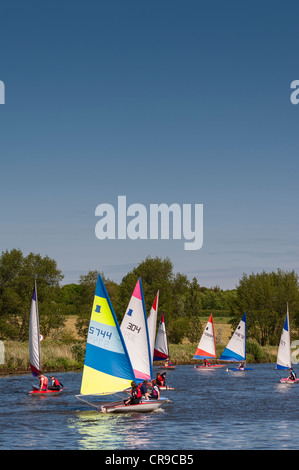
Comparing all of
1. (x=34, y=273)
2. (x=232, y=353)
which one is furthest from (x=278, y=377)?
(x=34, y=273)

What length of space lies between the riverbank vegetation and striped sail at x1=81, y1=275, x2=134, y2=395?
35.7m

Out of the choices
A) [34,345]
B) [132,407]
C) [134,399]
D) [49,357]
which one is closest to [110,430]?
[132,407]

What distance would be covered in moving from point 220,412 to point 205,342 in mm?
49103

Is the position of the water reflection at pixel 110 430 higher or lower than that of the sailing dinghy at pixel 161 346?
lower

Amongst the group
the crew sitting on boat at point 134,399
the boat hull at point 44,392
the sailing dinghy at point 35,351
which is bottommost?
the boat hull at point 44,392

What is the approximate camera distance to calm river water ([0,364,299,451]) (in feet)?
104

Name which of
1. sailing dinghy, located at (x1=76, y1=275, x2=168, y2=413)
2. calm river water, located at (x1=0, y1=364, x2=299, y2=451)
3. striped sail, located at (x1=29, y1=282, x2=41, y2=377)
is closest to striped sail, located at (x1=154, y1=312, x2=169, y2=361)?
calm river water, located at (x1=0, y1=364, x2=299, y2=451)

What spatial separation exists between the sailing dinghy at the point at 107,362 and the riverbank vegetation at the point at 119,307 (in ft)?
117

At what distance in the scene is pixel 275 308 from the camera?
128m

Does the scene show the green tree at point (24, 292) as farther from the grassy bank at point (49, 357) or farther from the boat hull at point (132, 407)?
the boat hull at point (132, 407)

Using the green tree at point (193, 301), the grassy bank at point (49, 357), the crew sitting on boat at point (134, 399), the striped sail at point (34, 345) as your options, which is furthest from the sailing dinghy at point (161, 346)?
the crew sitting on boat at point (134, 399)

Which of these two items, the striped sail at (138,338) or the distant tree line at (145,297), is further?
the distant tree line at (145,297)

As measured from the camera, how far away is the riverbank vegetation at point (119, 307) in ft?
278
